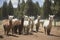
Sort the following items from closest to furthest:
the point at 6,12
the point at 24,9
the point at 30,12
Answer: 1. the point at 6,12
2. the point at 24,9
3. the point at 30,12

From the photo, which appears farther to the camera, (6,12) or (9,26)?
(6,12)

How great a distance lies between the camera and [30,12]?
3612 centimetres

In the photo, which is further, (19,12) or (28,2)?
(28,2)

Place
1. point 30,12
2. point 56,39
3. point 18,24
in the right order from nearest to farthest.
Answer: point 56,39
point 18,24
point 30,12

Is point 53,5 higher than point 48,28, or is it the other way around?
point 53,5

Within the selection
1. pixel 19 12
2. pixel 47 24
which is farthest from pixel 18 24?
pixel 19 12

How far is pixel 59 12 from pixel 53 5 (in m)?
1.18

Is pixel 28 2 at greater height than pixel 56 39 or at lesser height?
greater

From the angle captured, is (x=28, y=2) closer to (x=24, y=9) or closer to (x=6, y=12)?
(x=24, y=9)

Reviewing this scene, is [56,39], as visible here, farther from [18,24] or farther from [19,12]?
[19,12]

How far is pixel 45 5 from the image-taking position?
34.2 meters

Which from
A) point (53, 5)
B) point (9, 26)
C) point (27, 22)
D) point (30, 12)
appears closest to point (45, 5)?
point (30, 12)

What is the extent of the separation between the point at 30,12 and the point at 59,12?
1246 centimetres

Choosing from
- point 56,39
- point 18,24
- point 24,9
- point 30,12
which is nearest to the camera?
point 56,39
